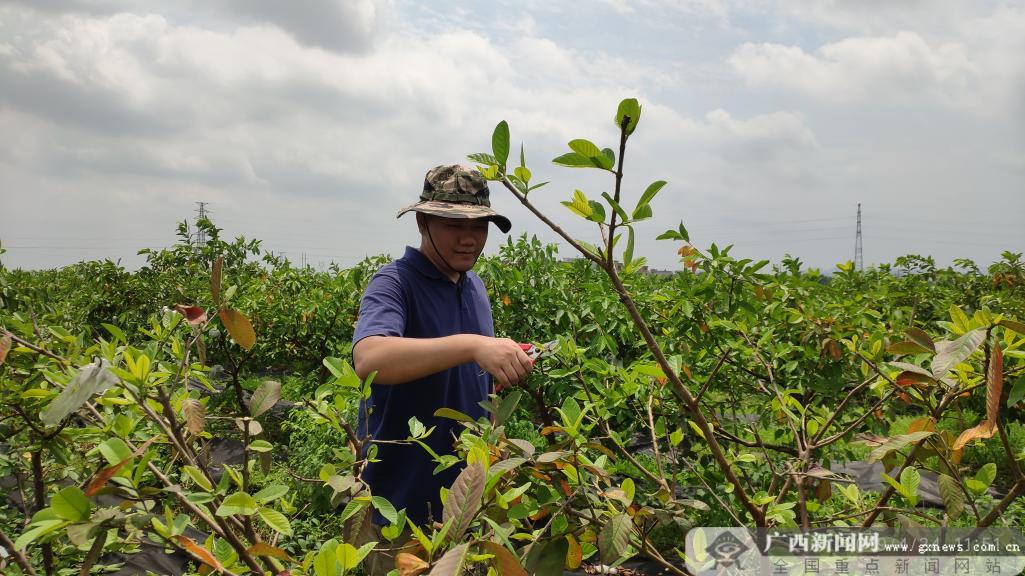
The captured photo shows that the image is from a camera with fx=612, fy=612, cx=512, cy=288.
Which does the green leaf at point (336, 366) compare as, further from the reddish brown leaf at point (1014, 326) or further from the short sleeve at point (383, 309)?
the reddish brown leaf at point (1014, 326)

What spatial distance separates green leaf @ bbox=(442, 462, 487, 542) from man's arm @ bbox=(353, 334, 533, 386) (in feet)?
1.82

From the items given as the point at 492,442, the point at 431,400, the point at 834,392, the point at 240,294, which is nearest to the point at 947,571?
the point at 492,442

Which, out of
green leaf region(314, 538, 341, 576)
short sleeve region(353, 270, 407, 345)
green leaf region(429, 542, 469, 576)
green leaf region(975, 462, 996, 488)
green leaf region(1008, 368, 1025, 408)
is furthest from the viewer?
short sleeve region(353, 270, 407, 345)

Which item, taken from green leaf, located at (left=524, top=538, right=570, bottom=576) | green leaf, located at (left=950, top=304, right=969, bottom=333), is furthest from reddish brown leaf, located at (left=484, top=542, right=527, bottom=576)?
green leaf, located at (left=950, top=304, right=969, bottom=333)

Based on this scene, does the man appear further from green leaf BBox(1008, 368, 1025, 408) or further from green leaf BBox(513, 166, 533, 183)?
green leaf BBox(1008, 368, 1025, 408)

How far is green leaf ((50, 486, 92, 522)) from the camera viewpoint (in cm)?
78

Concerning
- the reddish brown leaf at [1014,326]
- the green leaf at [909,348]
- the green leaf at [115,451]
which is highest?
the reddish brown leaf at [1014,326]

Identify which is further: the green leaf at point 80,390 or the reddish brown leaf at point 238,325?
the reddish brown leaf at point 238,325

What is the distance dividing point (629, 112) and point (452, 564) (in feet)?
2.12

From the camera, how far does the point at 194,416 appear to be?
99 centimetres

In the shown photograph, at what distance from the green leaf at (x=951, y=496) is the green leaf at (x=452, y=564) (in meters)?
0.96

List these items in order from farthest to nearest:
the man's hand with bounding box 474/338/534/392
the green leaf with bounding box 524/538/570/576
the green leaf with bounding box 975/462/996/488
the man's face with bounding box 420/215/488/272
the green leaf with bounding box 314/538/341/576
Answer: the man's face with bounding box 420/215/488/272 < the man's hand with bounding box 474/338/534/392 < the green leaf with bounding box 975/462/996/488 < the green leaf with bounding box 524/538/570/576 < the green leaf with bounding box 314/538/341/576

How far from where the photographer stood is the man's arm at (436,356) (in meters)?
1.40

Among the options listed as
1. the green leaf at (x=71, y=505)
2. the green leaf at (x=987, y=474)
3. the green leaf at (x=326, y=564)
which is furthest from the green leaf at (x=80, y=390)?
the green leaf at (x=987, y=474)
